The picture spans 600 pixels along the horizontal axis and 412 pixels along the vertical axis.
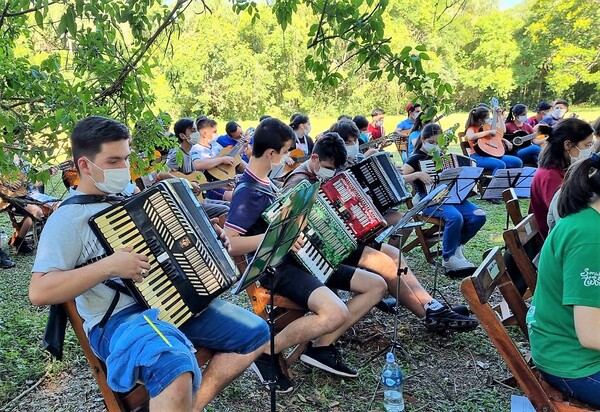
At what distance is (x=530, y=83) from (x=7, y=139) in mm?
34279

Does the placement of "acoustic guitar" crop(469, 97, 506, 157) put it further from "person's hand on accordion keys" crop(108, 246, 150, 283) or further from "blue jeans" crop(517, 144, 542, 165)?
"person's hand on accordion keys" crop(108, 246, 150, 283)

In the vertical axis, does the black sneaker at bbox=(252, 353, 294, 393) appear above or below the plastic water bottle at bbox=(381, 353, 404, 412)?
above

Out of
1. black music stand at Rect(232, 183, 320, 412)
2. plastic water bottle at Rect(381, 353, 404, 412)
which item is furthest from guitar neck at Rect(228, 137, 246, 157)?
black music stand at Rect(232, 183, 320, 412)

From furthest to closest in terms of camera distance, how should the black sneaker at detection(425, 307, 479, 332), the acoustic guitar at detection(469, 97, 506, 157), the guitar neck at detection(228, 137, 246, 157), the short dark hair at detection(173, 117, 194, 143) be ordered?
the acoustic guitar at detection(469, 97, 506, 157), the guitar neck at detection(228, 137, 246, 157), the short dark hair at detection(173, 117, 194, 143), the black sneaker at detection(425, 307, 479, 332)

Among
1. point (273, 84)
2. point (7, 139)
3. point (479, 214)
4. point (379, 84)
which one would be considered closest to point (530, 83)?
point (379, 84)

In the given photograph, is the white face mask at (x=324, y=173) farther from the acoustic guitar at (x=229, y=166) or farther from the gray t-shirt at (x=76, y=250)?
the acoustic guitar at (x=229, y=166)

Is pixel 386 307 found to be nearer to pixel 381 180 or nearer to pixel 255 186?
pixel 381 180

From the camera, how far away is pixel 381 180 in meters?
4.71

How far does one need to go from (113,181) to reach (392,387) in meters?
2.14

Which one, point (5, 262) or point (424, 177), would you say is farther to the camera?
point (5, 262)

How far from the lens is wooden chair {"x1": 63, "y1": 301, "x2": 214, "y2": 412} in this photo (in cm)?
231

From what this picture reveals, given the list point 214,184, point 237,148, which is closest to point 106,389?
point 214,184

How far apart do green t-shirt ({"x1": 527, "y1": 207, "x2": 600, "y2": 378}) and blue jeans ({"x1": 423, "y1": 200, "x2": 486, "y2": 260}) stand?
3039 mm

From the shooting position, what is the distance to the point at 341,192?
3.96 m
